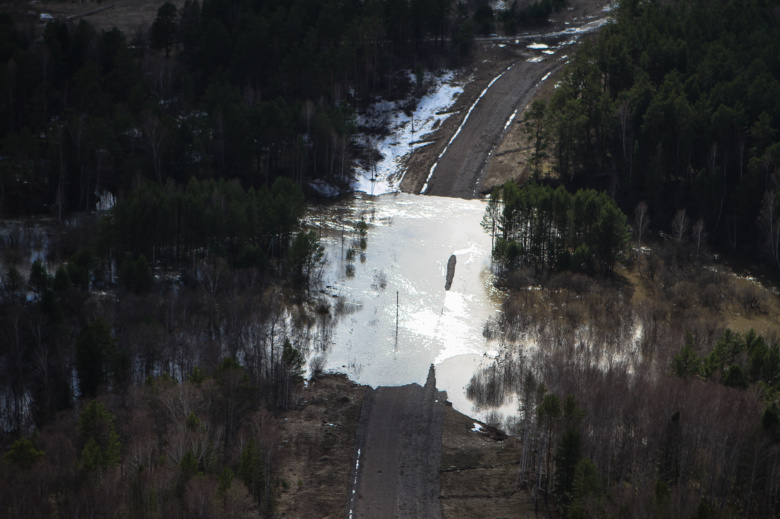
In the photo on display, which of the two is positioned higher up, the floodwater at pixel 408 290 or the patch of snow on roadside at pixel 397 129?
the patch of snow on roadside at pixel 397 129

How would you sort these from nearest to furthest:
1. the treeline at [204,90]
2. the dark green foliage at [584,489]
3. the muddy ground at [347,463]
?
the dark green foliage at [584,489], the muddy ground at [347,463], the treeline at [204,90]

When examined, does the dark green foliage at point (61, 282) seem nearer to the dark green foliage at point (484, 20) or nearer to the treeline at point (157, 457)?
the treeline at point (157, 457)

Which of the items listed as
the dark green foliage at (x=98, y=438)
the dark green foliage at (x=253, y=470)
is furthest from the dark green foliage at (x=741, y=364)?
the dark green foliage at (x=98, y=438)

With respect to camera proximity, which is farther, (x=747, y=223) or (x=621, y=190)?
(x=621, y=190)

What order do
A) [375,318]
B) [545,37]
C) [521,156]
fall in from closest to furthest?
1. [375,318]
2. [521,156]
3. [545,37]

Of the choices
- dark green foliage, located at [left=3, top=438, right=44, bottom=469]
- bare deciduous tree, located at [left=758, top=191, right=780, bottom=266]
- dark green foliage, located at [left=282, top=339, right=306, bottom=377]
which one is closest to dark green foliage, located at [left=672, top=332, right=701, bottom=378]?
dark green foliage, located at [left=282, top=339, right=306, bottom=377]

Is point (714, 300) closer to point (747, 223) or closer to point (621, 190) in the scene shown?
point (747, 223)

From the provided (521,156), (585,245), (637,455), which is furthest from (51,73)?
(637,455)
